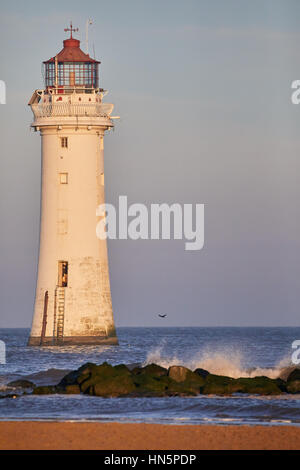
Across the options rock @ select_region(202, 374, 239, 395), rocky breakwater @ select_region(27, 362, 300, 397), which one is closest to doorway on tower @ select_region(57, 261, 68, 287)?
rocky breakwater @ select_region(27, 362, 300, 397)

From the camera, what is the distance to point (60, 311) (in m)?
44.2

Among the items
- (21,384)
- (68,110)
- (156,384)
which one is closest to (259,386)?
(156,384)

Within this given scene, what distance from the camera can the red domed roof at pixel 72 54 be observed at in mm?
45281

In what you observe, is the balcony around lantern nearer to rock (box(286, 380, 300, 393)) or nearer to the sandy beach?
rock (box(286, 380, 300, 393))

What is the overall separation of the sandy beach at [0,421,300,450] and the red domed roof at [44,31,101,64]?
2411cm

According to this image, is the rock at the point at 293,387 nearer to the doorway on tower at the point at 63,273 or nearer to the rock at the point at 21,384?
the rock at the point at 21,384

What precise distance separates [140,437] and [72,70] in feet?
86.0

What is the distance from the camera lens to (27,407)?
2617 cm

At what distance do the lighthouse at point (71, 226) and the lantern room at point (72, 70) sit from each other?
1.36ft

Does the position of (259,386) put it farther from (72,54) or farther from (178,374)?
(72,54)

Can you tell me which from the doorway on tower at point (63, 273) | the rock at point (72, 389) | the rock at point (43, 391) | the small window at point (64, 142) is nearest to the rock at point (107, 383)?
the rock at point (72, 389)

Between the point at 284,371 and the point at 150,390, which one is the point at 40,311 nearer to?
the point at 284,371
